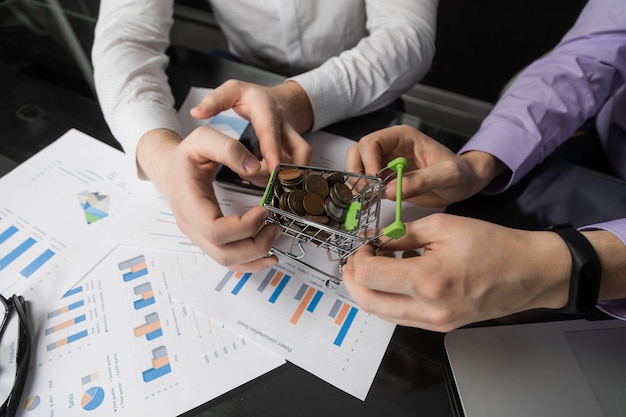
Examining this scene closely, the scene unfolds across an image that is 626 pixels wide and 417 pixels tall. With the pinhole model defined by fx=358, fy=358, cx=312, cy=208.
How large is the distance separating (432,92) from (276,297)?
169cm

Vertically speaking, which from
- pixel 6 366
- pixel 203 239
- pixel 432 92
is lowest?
pixel 432 92

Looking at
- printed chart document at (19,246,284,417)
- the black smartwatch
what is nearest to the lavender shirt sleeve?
the black smartwatch

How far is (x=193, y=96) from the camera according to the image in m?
0.96

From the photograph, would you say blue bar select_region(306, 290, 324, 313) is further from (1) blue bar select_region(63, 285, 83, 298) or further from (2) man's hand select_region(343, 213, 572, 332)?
(1) blue bar select_region(63, 285, 83, 298)

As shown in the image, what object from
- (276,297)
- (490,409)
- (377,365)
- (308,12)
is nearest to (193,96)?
(308,12)

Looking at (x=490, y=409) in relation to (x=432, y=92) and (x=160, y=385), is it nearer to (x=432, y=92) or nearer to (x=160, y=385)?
(x=160, y=385)

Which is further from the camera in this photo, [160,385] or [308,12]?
[308,12]

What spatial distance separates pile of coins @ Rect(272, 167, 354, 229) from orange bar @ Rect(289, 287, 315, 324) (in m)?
0.17

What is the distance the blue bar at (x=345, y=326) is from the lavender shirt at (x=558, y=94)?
0.40 meters

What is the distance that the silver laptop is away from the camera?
1.73 feet

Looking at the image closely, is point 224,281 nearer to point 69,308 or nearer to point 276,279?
point 276,279

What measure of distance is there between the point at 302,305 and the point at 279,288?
0.05 m

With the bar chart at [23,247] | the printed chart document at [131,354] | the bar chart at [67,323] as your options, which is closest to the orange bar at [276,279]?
the printed chart document at [131,354]

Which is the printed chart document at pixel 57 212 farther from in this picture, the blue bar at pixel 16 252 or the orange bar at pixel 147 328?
the orange bar at pixel 147 328
